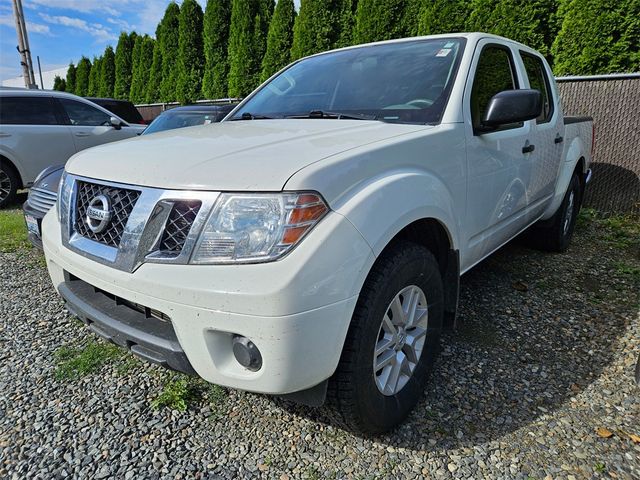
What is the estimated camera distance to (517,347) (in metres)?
2.70

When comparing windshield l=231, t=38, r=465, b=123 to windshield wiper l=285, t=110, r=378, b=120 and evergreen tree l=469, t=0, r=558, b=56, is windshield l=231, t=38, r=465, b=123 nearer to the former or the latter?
windshield wiper l=285, t=110, r=378, b=120

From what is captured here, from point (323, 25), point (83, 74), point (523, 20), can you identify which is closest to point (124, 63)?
point (83, 74)

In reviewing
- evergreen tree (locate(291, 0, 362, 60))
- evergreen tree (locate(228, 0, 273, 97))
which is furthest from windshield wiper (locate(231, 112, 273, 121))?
evergreen tree (locate(228, 0, 273, 97))

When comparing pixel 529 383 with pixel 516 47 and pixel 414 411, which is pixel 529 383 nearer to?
pixel 414 411

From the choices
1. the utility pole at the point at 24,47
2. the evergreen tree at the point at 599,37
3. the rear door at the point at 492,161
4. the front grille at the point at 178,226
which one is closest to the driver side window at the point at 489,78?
the rear door at the point at 492,161

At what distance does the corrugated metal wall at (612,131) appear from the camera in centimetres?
571

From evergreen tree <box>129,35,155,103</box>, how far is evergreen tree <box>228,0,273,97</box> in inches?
270

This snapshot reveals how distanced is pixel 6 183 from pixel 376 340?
708 cm

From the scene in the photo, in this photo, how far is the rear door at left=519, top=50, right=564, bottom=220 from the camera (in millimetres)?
3275

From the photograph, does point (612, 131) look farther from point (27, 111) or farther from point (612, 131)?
point (27, 111)

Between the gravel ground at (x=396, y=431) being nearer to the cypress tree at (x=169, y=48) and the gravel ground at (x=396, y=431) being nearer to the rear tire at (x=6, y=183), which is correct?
the rear tire at (x=6, y=183)

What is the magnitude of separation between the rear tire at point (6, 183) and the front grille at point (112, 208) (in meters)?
5.96

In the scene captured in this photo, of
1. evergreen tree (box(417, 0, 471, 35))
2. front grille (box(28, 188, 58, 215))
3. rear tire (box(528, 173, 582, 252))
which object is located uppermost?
evergreen tree (box(417, 0, 471, 35))

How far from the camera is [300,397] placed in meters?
1.64
